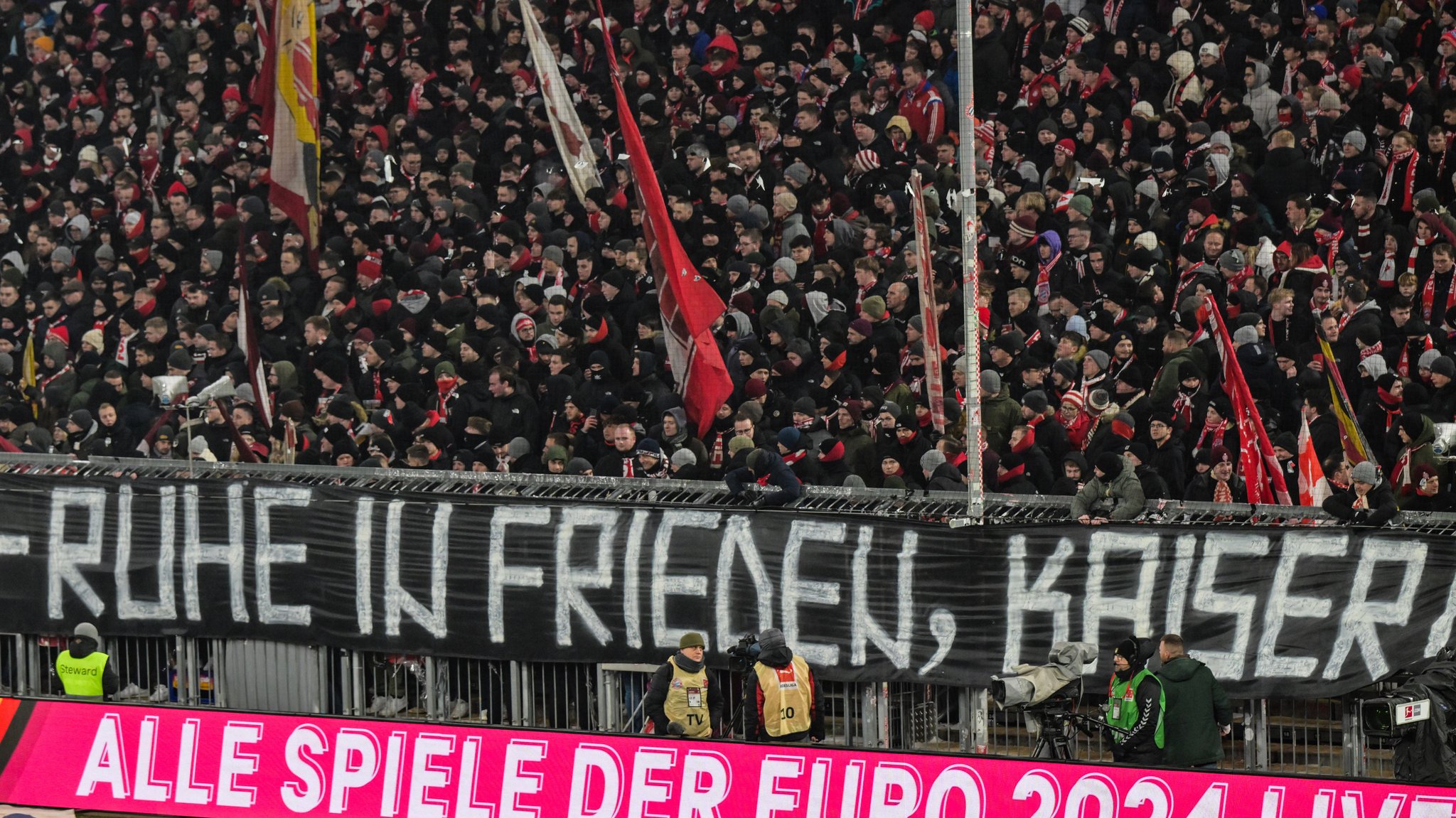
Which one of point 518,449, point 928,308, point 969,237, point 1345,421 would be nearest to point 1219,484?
point 1345,421

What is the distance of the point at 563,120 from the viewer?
19484 millimetres

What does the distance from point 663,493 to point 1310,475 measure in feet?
14.3

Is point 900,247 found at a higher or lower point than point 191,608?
higher

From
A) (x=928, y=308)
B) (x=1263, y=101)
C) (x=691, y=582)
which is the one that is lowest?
(x=691, y=582)

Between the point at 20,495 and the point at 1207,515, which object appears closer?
the point at 1207,515

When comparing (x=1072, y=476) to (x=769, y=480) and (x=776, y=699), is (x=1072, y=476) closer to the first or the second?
(x=769, y=480)

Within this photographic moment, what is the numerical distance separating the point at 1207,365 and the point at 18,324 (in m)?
12.9

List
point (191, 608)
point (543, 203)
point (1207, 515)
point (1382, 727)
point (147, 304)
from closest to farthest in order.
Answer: point (1382, 727) → point (1207, 515) → point (191, 608) → point (543, 203) → point (147, 304)

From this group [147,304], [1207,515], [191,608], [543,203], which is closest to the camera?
[1207,515]

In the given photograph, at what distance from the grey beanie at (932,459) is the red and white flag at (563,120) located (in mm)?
6014

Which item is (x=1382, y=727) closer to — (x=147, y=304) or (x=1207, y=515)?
(x=1207, y=515)

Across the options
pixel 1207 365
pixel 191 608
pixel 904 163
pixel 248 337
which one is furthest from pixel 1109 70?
pixel 191 608

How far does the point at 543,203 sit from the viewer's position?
63.1ft

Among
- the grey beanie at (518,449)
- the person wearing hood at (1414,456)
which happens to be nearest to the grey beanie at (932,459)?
the person wearing hood at (1414,456)
